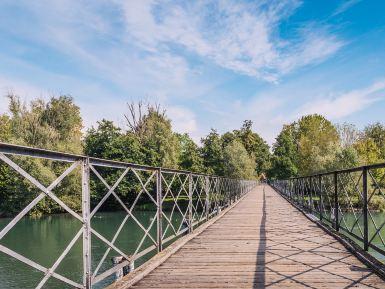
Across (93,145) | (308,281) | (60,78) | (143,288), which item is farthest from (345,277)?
(93,145)

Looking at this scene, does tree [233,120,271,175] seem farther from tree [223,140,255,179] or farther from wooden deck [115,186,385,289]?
wooden deck [115,186,385,289]

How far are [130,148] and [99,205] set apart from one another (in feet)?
133

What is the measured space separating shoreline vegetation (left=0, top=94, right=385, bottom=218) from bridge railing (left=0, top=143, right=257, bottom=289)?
302 mm

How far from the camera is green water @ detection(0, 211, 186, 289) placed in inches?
680

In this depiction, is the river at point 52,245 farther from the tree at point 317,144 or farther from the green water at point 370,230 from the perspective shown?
the tree at point 317,144

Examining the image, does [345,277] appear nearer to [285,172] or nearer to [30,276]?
[30,276]

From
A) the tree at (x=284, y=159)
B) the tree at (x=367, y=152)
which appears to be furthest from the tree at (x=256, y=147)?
the tree at (x=367, y=152)

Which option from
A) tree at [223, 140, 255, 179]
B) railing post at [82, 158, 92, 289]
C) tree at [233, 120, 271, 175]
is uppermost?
tree at [233, 120, 271, 175]

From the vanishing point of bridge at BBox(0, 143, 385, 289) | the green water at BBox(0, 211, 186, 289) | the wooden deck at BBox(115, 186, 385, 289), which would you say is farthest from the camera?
the green water at BBox(0, 211, 186, 289)

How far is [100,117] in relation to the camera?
46344mm

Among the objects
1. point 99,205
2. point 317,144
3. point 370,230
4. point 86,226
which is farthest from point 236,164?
point 86,226

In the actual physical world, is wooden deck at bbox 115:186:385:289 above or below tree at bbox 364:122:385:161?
below

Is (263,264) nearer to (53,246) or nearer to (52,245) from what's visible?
(53,246)

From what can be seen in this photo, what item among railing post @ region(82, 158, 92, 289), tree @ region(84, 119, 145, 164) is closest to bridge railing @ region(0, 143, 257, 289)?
railing post @ region(82, 158, 92, 289)
